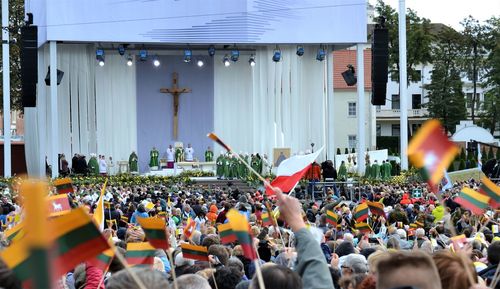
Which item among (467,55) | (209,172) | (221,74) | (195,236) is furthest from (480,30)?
(195,236)

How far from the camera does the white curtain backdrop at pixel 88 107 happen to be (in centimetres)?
4025

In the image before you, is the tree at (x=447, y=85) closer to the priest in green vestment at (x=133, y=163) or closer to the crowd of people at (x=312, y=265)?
the priest in green vestment at (x=133, y=163)

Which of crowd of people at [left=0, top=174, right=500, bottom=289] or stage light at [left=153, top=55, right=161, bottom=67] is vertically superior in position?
stage light at [left=153, top=55, right=161, bottom=67]

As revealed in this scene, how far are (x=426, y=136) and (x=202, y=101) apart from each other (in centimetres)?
3869

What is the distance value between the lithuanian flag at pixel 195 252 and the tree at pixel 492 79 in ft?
190

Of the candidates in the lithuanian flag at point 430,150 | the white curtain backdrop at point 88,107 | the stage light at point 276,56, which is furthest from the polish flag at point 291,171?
the white curtain backdrop at point 88,107

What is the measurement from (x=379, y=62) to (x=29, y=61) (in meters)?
11.1

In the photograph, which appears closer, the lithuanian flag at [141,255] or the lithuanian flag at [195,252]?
the lithuanian flag at [141,255]

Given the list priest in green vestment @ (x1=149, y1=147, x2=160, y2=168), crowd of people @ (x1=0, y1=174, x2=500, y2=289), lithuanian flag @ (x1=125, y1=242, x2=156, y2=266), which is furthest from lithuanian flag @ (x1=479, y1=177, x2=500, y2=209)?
priest in green vestment @ (x1=149, y1=147, x2=160, y2=168)

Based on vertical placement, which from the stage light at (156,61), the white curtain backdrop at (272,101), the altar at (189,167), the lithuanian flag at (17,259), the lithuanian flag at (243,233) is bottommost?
the altar at (189,167)

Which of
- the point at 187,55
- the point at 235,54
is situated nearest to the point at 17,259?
the point at 187,55

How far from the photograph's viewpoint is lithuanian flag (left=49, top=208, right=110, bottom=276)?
3.31 meters

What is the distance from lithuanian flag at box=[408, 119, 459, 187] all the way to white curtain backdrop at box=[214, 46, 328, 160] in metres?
36.3

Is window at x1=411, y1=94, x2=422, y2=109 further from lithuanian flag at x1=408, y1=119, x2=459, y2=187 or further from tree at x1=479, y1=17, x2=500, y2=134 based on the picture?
lithuanian flag at x1=408, y1=119, x2=459, y2=187
